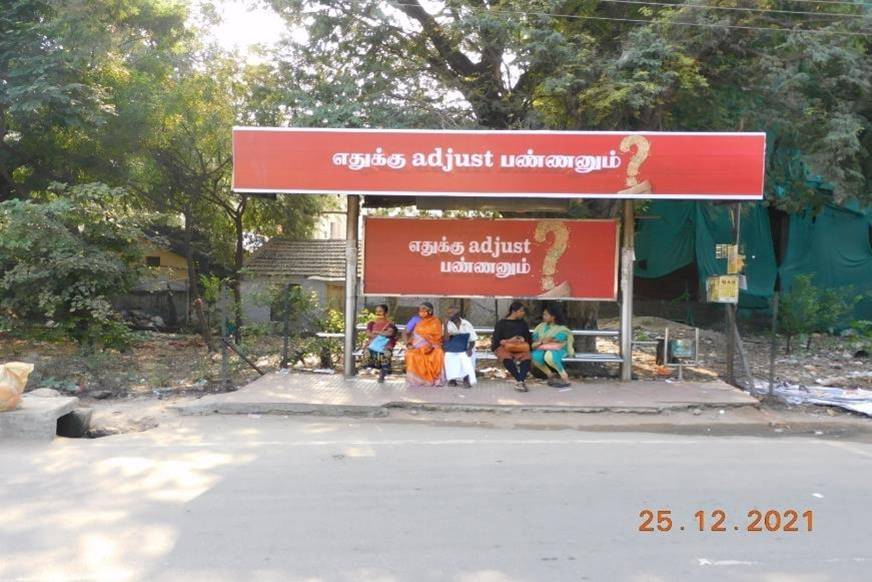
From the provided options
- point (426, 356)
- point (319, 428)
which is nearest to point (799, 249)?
point (426, 356)

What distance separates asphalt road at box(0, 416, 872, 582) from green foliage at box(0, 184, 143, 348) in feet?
16.5

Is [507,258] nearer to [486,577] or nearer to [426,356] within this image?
[426,356]

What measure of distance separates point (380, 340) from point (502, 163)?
3379 mm

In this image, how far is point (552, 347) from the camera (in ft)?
35.1

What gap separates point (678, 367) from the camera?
1148 cm

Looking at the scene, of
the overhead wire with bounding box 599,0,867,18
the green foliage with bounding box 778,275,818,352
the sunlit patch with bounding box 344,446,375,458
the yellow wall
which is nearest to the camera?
the sunlit patch with bounding box 344,446,375,458

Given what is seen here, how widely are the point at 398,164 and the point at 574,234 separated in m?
3.00

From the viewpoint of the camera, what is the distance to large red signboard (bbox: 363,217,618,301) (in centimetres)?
1112

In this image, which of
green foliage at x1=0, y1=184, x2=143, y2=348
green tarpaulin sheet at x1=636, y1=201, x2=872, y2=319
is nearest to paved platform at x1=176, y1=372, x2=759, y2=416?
green foliage at x1=0, y1=184, x2=143, y2=348

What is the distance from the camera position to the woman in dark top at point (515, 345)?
1038 centimetres

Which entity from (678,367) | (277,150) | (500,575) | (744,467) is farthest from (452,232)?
(500,575)

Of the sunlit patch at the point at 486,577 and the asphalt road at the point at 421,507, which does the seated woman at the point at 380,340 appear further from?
the sunlit patch at the point at 486,577

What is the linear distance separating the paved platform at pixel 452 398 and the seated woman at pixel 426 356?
0.26 metres
